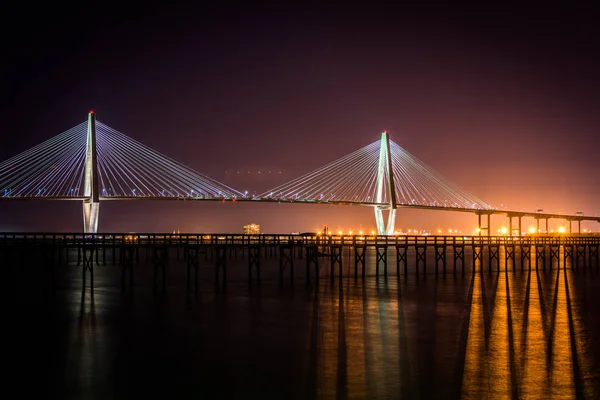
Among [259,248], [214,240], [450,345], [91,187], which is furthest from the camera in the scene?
[91,187]

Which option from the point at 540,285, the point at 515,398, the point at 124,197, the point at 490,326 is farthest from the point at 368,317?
the point at 124,197

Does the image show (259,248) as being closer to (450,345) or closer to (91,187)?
(450,345)

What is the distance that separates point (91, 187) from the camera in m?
51.9

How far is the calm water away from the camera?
36.5 feet

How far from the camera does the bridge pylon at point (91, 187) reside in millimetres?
51281

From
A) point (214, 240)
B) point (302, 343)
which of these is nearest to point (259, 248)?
point (214, 240)

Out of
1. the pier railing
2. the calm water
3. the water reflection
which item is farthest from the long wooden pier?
the water reflection

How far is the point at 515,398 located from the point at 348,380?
8.87 ft

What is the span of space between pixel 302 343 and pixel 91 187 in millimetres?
40458

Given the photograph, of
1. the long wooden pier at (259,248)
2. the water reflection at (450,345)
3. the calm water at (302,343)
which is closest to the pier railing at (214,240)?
the long wooden pier at (259,248)

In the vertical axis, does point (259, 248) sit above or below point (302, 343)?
above

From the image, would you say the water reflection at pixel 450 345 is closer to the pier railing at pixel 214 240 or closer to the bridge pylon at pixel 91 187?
the pier railing at pixel 214 240

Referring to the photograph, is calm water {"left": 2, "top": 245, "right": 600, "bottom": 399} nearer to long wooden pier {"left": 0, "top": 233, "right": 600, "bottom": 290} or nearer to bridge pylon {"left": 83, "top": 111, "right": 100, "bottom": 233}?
long wooden pier {"left": 0, "top": 233, "right": 600, "bottom": 290}

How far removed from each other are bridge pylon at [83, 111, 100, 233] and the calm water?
2455 cm
